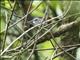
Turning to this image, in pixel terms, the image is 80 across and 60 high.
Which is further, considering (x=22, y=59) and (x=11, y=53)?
(x=22, y=59)

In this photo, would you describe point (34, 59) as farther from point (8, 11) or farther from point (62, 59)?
point (8, 11)

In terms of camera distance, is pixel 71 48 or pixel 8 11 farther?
pixel 8 11

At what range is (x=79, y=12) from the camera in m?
1.96

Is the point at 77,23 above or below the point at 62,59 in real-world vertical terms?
above

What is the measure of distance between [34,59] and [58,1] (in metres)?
1.08

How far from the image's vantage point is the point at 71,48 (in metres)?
1.78

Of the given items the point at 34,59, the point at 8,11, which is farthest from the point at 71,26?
the point at 8,11

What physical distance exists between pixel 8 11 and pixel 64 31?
546mm

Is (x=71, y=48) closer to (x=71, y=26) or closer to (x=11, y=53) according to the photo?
(x=71, y=26)

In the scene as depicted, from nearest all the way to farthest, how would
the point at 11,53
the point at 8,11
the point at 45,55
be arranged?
the point at 11,53
the point at 45,55
the point at 8,11

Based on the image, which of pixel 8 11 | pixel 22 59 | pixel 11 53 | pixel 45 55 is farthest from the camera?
pixel 8 11

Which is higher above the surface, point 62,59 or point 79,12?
point 79,12

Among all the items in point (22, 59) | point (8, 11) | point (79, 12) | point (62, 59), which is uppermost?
point (8, 11)

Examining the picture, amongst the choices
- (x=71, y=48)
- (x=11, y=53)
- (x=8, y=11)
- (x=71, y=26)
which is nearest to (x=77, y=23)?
(x=71, y=26)
